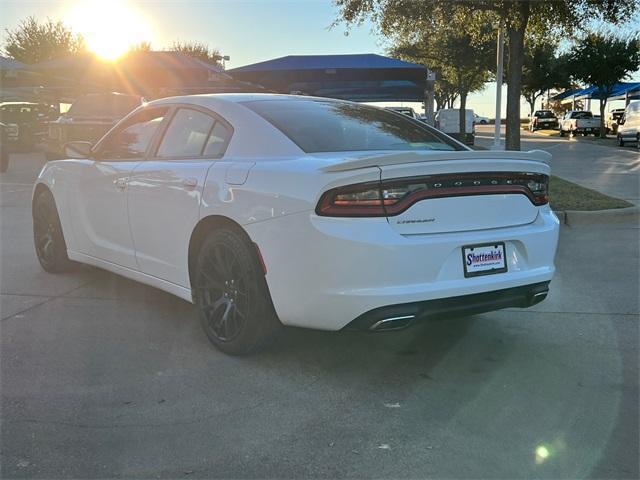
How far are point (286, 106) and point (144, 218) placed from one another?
1.24 m

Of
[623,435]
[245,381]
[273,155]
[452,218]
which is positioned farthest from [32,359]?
[623,435]

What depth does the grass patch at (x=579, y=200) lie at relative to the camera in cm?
923

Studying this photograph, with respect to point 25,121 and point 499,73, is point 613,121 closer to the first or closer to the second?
point 499,73

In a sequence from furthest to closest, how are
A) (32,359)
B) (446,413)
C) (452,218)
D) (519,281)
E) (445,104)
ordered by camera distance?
(445,104) < (32,359) < (519,281) < (452,218) < (446,413)

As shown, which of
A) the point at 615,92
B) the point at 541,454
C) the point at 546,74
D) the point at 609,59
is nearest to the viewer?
the point at 541,454

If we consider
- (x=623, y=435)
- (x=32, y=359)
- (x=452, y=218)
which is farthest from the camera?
(x=32, y=359)

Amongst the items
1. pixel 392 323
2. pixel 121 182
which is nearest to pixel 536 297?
pixel 392 323

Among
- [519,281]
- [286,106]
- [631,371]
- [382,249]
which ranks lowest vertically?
[631,371]

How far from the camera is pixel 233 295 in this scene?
395cm

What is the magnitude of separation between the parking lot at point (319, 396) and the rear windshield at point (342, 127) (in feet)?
4.13

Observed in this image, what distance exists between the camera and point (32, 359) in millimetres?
4059

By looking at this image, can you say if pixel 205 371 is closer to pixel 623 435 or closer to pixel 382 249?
pixel 382 249

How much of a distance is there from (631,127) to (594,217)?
2285 centimetres

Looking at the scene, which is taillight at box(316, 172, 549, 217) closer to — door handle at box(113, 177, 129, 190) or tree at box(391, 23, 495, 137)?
door handle at box(113, 177, 129, 190)
